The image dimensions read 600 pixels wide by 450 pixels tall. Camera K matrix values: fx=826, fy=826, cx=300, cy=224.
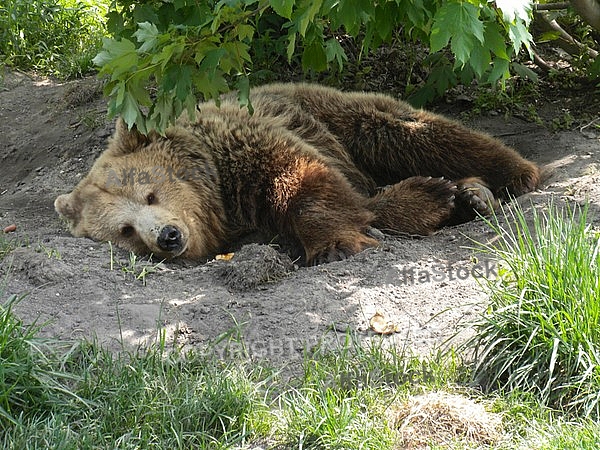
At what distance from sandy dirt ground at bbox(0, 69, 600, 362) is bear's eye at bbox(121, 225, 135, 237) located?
0.66 ft

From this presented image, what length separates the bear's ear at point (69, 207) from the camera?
212 inches

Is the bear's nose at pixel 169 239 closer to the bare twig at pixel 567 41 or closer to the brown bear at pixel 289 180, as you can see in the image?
the brown bear at pixel 289 180

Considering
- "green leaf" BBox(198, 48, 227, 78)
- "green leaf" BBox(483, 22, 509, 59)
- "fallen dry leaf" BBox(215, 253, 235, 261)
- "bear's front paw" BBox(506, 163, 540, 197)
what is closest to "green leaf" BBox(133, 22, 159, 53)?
"green leaf" BBox(198, 48, 227, 78)

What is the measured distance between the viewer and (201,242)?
5.27 m

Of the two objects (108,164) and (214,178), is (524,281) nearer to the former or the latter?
(214,178)

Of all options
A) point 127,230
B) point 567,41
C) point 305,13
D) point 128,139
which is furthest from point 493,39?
point 567,41

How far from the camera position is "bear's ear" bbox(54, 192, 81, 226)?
539 centimetres

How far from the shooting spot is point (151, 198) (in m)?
5.13

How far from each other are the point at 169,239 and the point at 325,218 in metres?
0.93

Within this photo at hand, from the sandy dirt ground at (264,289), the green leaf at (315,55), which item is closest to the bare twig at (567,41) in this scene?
the sandy dirt ground at (264,289)

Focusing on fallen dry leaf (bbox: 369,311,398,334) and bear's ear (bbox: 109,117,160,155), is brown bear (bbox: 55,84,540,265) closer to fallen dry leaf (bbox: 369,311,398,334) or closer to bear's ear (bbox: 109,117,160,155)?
bear's ear (bbox: 109,117,160,155)

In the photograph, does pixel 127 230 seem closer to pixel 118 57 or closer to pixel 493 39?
pixel 118 57

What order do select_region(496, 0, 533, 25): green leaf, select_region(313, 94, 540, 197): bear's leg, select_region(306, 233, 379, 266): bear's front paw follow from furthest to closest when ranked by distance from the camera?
select_region(313, 94, 540, 197): bear's leg → select_region(306, 233, 379, 266): bear's front paw → select_region(496, 0, 533, 25): green leaf

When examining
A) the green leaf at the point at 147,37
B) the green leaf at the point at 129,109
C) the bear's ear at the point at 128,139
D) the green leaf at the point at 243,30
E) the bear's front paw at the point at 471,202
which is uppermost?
the green leaf at the point at 243,30
